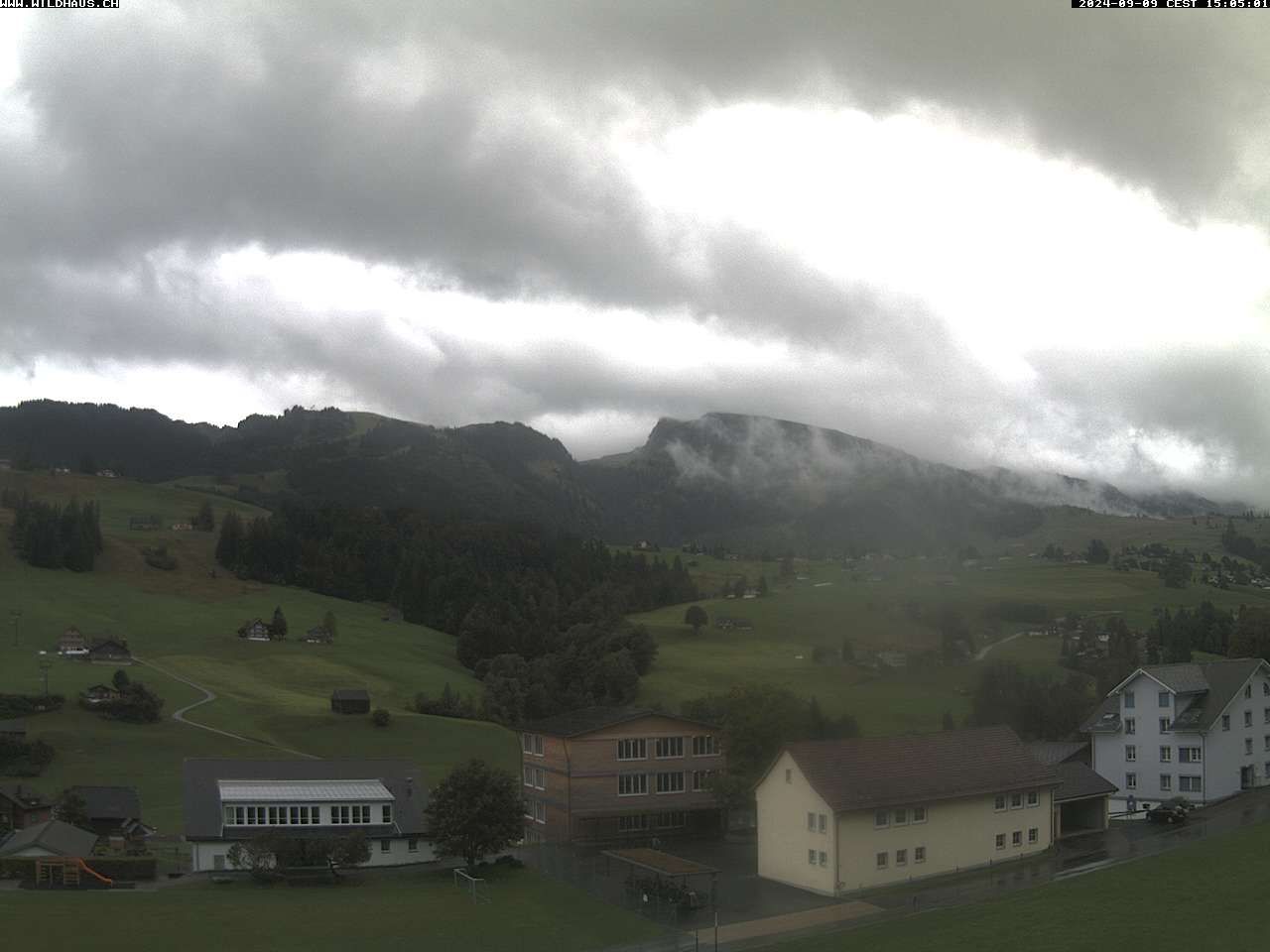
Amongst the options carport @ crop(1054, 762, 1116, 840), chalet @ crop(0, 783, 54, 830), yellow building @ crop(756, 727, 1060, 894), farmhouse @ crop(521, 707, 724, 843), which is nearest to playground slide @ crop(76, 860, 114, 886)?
chalet @ crop(0, 783, 54, 830)

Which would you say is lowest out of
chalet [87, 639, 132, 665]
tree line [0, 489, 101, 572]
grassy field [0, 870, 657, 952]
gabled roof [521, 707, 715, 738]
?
grassy field [0, 870, 657, 952]

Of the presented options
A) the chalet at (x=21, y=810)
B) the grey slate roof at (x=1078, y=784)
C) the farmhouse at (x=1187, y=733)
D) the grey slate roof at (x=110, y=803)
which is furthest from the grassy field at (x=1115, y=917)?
the chalet at (x=21, y=810)

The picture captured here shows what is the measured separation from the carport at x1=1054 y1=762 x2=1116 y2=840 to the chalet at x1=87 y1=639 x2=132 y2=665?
91875mm

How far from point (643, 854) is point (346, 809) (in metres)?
15.6

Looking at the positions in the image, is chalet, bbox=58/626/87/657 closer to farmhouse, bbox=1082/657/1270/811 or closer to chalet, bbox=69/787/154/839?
chalet, bbox=69/787/154/839

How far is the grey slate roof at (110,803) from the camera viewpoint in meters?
59.2

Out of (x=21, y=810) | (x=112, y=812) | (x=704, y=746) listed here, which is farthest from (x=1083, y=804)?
(x=21, y=810)

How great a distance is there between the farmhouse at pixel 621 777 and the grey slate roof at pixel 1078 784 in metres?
17.8

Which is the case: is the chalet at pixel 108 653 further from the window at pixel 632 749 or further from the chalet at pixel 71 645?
the window at pixel 632 749

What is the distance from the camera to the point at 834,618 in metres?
123

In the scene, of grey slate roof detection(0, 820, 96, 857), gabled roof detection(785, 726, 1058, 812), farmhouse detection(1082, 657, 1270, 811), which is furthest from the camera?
farmhouse detection(1082, 657, 1270, 811)

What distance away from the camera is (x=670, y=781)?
63.2 m

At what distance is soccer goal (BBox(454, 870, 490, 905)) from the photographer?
45844mm

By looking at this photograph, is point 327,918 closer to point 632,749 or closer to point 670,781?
point 632,749
